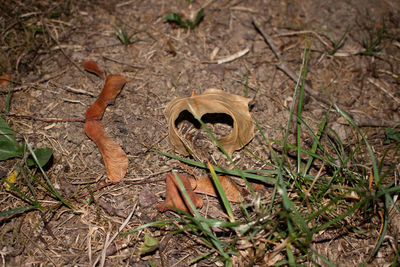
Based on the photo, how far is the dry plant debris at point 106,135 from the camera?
5.97ft

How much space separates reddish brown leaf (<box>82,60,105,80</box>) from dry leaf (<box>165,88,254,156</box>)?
63 cm

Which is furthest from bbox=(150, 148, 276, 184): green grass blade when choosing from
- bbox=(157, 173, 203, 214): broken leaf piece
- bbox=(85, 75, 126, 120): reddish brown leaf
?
bbox=(85, 75, 126, 120): reddish brown leaf

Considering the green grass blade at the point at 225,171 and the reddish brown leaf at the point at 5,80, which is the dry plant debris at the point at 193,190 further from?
the reddish brown leaf at the point at 5,80

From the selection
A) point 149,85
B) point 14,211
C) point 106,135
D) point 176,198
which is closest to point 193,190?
point 176,198

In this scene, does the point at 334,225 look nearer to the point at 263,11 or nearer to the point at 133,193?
the point at 133,193

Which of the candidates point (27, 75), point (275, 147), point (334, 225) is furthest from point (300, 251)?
point (27, 75)

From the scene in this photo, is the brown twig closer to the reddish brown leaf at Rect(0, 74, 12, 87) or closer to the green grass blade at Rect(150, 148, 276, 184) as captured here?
the green grass blade at Rect(150, 148, 276, 184)

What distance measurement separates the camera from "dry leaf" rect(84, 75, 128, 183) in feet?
5.97

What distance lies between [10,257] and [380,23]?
10.8 ft

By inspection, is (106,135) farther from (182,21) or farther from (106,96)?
(182,21)

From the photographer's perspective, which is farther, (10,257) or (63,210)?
(63,210)

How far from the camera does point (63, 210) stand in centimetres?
174

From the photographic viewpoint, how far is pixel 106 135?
192 cm

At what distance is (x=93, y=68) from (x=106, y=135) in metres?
0.59
